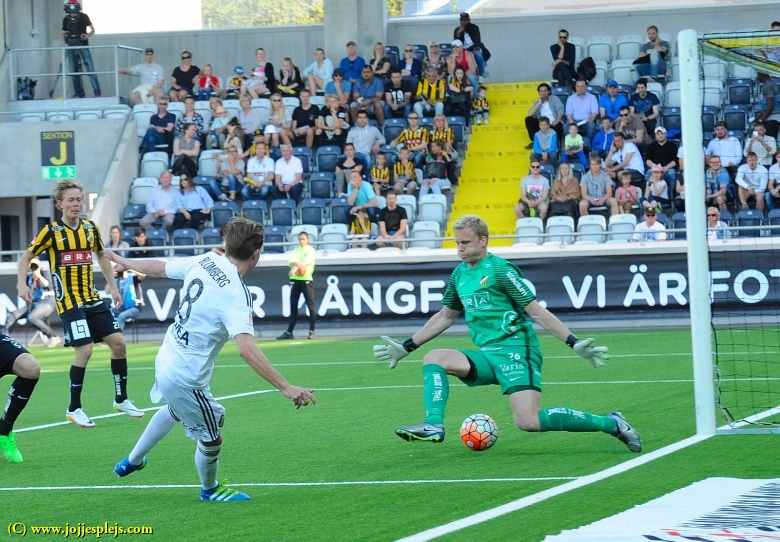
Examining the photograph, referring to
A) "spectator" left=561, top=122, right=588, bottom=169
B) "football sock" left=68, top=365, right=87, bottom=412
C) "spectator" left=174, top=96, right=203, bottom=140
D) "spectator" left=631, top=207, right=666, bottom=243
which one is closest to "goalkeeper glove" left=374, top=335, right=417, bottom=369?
"football sock" left=68, top=365, right=87, bottom=412

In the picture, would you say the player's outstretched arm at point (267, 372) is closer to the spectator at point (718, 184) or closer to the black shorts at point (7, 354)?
the black shorts at point (7, 354)

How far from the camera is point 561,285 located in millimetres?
21359

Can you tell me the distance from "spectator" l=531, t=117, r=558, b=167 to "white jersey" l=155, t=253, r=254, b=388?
18.9 metres

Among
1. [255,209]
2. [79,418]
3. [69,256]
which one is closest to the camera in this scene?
[79,418]

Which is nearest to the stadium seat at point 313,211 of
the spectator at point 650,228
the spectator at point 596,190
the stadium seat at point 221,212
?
the stadium seat at point 221,212

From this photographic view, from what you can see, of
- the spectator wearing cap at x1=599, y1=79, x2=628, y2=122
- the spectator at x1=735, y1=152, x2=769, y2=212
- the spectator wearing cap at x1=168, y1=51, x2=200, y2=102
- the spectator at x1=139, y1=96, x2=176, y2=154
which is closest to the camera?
the spectator at x1=735, y1=152, x2=769, y2=212

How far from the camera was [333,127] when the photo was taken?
2573cm

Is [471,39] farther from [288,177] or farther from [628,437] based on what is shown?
[628,437]

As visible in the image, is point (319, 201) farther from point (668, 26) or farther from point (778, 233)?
point (668, 26)

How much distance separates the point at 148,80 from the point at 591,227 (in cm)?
1301

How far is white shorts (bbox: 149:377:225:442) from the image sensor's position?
6203 mm

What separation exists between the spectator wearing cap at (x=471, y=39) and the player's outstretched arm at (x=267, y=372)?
22201 mm

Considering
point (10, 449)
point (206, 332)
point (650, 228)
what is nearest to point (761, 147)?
point (650, 228)

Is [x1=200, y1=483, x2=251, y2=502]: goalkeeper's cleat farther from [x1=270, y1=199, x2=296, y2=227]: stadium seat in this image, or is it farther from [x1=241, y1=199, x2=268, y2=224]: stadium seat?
[x1=241, y1=199, x2=268, y2=224]: stadium seat
